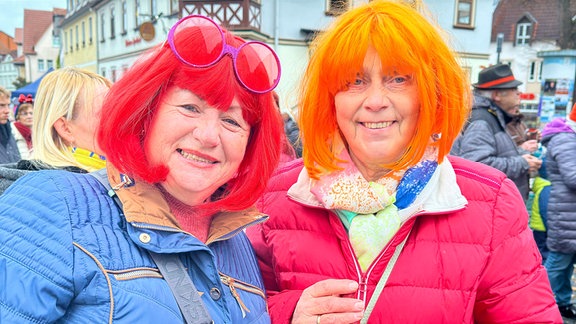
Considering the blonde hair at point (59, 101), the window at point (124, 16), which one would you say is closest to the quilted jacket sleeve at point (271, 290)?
the blonde hair at point (59, 101)

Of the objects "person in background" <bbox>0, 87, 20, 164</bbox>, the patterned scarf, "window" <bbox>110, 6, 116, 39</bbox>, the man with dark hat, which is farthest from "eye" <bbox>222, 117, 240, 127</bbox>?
"window" <bbox>110, 6, 116, 39</bbox>

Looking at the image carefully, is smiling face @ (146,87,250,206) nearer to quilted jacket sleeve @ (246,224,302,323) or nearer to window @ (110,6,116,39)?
quilted jacket sleeve @ (246,224,302,323)

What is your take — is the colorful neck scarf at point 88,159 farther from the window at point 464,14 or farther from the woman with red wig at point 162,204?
the window at point 464,14

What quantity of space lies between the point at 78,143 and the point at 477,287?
197 cm

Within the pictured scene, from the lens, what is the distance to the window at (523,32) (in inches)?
1191

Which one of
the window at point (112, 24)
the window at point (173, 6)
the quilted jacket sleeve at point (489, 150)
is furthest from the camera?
the window at point (112, 24)

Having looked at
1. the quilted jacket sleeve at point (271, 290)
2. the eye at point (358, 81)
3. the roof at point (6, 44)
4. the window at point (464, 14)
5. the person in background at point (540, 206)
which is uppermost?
the roof at point (6, 44)

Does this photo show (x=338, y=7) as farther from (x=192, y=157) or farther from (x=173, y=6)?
(x=173, y=6)

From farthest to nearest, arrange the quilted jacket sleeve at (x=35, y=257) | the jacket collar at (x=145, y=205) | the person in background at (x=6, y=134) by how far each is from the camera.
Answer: the person in background at (x=6, y=134) → the jacket collar at (x=145, y=205) → the quilted jacket sleeve at (x=35, y=257)

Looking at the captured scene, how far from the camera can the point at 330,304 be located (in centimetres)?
140

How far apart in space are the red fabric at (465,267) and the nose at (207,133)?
529mm

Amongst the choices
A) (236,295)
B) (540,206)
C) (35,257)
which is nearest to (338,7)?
(236,295)

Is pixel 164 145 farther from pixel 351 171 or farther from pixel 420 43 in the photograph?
pixel 420 43

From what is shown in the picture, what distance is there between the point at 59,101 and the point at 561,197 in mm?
4109
